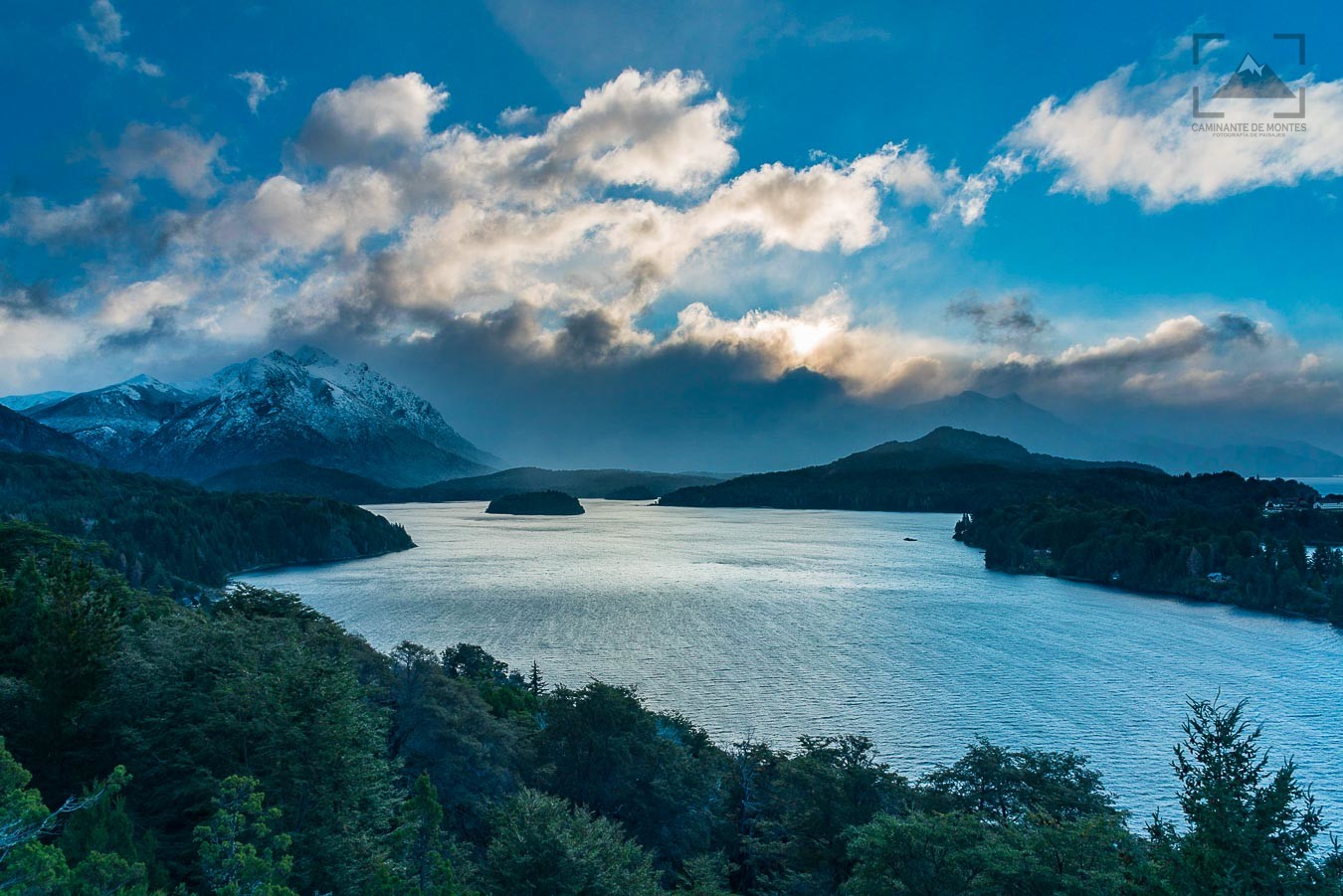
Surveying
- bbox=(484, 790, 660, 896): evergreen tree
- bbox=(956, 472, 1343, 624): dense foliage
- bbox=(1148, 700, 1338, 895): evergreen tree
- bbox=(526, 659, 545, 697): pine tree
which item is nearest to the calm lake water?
bbox=(526, 659, 545, 697): pine tree

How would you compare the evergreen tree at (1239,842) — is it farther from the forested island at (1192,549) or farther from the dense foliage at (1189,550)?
the dense foliage at (1189,550)

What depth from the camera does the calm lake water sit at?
4469cm

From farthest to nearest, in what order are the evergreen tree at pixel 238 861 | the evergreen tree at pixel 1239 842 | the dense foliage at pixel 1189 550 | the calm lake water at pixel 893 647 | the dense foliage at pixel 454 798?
the dense foliage at pixel 1189 550 < the calm lake water at pixel 893 647 < the dense foliage at pixel 454 798 < the evergreen tree at pixel 1239 842 < the evergreen tree at pixel 238 861

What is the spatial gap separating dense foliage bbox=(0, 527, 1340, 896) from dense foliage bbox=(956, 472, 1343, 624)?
261 ft

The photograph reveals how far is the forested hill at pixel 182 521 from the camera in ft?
366

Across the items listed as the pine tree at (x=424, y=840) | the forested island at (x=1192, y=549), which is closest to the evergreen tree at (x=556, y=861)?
the pine tree at (x=424, y=840)

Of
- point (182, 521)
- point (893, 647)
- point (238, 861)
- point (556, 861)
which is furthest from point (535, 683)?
point (182, 521)

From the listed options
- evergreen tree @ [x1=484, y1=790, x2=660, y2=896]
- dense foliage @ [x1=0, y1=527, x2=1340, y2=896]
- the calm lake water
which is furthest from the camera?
the calm lake water

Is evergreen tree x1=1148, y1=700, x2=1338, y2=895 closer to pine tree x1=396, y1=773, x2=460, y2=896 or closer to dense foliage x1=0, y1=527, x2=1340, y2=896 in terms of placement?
dense foliage x1=0, y1=527, x2=1340, y2=896

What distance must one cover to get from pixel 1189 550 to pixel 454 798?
11976 centimetres

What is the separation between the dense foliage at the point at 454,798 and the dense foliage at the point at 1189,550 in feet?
261

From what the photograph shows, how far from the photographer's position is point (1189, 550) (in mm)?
108688

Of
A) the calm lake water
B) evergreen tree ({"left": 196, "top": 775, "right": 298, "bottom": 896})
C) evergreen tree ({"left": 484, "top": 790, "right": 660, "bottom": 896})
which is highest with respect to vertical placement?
evergreen tree ({"left": 196, "top": 775, "right": 298, "bottom": 896})

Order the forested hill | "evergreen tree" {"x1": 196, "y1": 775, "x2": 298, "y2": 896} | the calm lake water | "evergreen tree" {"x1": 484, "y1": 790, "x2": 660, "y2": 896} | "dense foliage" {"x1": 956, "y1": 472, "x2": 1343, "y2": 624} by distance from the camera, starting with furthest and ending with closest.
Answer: the forested hill < "dense foliage" {"x1": 956, "y1": 472, "x2": 1343, "y2": 624} < the calm lake water < "evergreen tree" {"x1": 484, "y1": 790, "x2": 660, "y2": 896} < "evergreen tree" {"x1": 196, "y1": 775, "x2": 298, "y2": 896}
